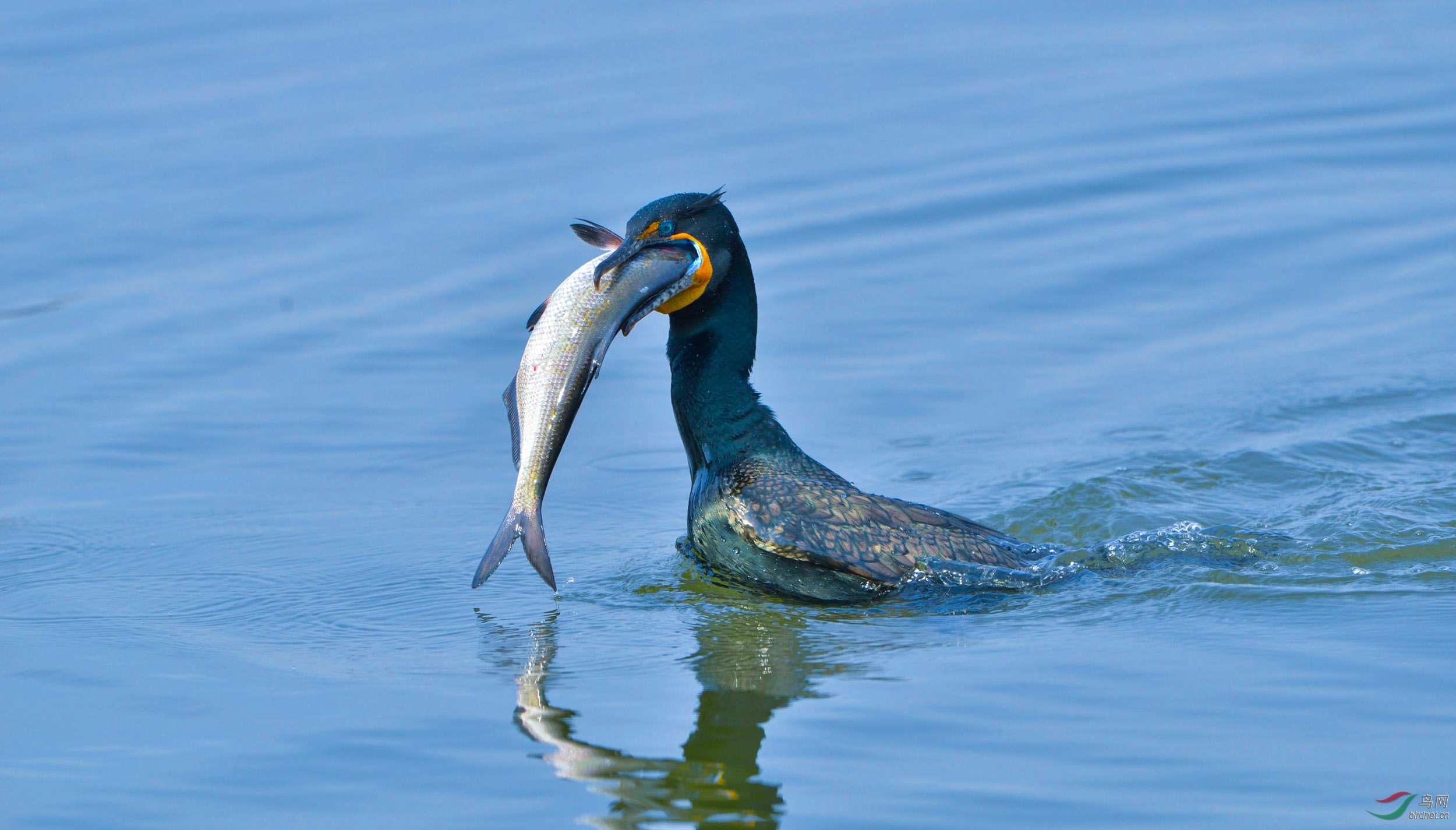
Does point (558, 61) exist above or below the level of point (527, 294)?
above

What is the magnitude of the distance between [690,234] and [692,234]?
0.01 metres

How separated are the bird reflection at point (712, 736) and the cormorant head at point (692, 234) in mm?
1177

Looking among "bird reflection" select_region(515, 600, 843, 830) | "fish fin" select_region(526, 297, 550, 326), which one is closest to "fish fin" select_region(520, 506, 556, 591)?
"bird reflection" select_region(515, 600, 843, 830)

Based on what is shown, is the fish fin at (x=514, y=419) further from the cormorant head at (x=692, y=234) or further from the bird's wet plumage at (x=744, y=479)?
the cormorant head at (x=692, y=234)

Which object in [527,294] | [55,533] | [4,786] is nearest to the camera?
[4,786]

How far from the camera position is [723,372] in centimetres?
607

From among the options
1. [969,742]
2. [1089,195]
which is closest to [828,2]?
[1089,195]

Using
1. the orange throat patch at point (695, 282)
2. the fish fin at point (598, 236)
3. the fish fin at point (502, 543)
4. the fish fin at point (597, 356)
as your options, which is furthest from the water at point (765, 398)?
the fish fin at point (598, 236)

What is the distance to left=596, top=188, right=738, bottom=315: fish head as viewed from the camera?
5645 mm

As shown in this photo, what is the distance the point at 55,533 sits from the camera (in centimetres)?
676

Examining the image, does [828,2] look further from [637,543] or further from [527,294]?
[637,543]

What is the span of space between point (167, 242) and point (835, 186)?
434 centimetres

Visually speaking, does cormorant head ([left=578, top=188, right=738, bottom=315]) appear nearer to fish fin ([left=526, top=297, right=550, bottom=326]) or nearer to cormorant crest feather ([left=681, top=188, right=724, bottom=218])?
cormorant crest feather ([left=681, top=188, right=724, bottom=218])

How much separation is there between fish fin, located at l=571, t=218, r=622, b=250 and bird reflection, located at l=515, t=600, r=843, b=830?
1310mm
